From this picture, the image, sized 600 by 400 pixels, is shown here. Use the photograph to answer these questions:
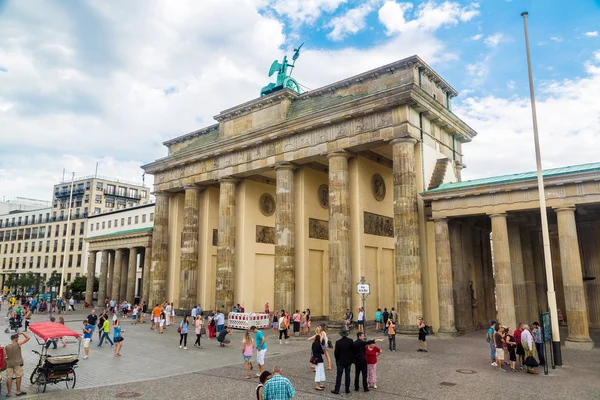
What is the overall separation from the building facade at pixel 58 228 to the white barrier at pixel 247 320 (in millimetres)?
56632

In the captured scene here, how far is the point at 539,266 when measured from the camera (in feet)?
93.5

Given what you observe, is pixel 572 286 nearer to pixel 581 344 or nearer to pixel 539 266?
pixel 581 344

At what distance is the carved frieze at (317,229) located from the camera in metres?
31.8

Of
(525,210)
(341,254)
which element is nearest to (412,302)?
(341,254)

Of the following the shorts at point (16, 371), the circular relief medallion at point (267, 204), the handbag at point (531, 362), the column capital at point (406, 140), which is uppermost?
the column capital at point (406, 140)

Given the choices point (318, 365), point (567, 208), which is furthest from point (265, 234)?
point (318, 365)

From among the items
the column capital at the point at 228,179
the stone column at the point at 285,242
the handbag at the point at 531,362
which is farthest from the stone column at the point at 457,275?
the column capital at the point at 228,179

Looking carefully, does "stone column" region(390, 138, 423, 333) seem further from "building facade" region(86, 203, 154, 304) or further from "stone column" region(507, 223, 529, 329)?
"building facade" region(86, 203, 154, 304)

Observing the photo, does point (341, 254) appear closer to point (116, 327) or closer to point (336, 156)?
point (336, 156)

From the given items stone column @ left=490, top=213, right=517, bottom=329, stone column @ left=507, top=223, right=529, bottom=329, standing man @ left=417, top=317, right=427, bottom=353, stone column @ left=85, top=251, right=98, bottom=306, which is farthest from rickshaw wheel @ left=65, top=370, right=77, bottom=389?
stone column @ left=85, top=251, right=98, bottom=306

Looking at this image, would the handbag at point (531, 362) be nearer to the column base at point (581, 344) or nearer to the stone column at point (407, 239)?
the column base at point (581, 344)

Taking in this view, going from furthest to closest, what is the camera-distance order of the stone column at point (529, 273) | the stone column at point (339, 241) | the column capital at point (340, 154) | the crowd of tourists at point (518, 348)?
1. the column capital at point (340, 154)
2. the stone column at point (529, 273)
3. the stone column at point (339, 241)
4. the crowd of tourists at point (518, 348)

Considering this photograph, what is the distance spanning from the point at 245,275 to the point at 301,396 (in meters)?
23.1

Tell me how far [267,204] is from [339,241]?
1200 cm
